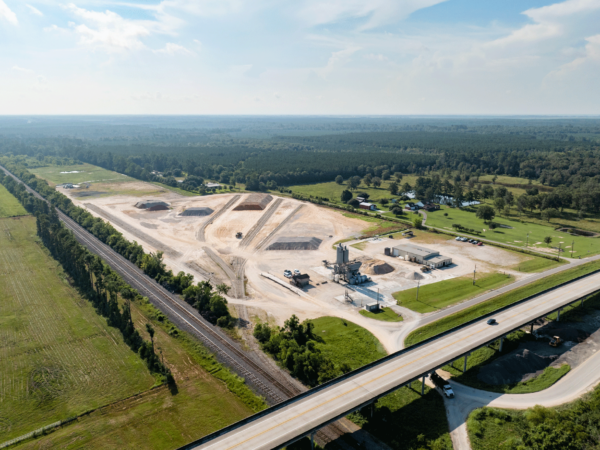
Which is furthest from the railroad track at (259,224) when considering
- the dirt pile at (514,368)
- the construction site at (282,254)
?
the dirt pile at (514,368)

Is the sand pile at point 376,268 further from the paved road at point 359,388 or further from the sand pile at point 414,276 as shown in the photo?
the paved road at point 359,388

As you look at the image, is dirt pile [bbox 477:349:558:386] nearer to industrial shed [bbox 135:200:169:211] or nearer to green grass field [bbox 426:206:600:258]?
green grass field [bbox 426:206:600:258]

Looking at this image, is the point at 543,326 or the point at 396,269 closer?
the point at 543,326

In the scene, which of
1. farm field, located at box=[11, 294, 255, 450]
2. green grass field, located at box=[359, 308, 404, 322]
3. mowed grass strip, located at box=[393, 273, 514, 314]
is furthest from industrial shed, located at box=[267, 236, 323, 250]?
farm field, located at box=[11, 294, 255, 450]

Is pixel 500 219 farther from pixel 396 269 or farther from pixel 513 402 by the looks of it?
pixel 513 402

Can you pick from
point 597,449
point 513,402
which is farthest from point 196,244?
point 597,449

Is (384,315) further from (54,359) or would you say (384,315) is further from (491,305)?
(54,359)
